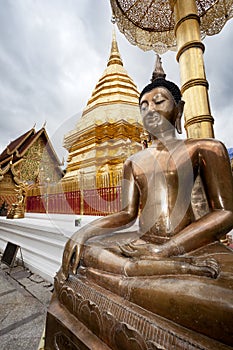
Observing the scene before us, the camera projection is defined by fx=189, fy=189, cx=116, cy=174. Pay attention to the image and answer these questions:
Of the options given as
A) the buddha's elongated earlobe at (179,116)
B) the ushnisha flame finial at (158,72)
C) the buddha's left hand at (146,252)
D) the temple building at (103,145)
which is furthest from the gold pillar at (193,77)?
the buddha's left hand at (146,252)

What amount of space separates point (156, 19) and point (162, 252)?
11.9ft

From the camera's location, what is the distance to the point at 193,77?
1.62 metres

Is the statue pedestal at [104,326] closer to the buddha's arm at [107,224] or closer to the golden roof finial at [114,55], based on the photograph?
the buddha's arm at [107,224]

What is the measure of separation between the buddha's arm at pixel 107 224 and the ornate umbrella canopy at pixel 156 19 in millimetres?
2769

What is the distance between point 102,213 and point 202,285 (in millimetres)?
2255

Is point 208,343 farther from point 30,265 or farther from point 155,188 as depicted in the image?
point 30,265

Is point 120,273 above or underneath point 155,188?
underneath

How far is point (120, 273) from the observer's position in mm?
672

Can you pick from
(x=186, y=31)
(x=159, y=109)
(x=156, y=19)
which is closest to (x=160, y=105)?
(x=159, y=109)

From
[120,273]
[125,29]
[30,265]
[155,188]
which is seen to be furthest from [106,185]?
[125,29]

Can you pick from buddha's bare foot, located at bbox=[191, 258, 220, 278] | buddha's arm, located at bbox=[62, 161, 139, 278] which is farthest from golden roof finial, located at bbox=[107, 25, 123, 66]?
buddha's bare foot, located at bbox=[191, 258, 220, 278]

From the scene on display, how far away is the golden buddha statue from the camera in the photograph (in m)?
0.49

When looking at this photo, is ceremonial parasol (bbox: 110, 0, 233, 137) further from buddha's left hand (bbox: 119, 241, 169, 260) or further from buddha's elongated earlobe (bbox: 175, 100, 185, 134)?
buddha's left hand (bbox: 119, 241, 169, 260)

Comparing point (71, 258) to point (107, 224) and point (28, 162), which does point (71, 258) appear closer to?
point (107, 224)
